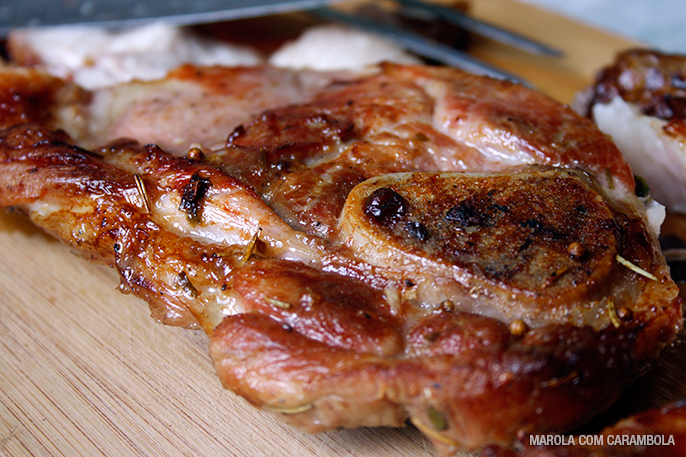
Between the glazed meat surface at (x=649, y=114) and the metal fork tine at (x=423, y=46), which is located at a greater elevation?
the glazed meat surface at (x=649, y=114)

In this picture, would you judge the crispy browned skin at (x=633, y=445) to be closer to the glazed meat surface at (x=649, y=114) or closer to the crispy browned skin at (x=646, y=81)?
the glazed meat surface at (x=649, y=114)

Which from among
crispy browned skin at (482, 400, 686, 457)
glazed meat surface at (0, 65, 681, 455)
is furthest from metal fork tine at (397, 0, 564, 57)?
crispy browned skin at (482, 400, 686, 457)

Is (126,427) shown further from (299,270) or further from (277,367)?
(299,270)

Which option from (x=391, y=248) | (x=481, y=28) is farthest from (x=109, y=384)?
(x=481, y=28)

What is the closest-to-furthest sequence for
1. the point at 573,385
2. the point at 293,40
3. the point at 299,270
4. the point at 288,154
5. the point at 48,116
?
the point at 573,385, the point at 299,270, the point at 288,154, the point at 48,116, the point at 293,40

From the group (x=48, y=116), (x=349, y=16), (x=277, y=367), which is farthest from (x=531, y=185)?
(x=349, y=16)

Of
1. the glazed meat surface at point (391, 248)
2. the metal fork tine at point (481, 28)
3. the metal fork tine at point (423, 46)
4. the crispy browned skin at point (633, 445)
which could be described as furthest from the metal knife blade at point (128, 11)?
the crispy browned skin at point (633, 445)
